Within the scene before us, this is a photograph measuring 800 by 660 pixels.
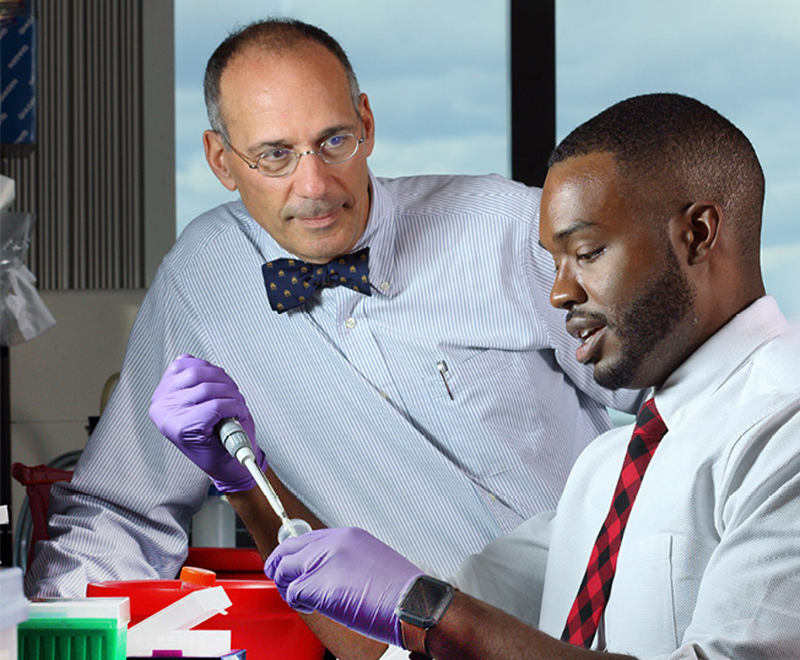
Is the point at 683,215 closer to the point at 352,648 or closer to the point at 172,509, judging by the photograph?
the point at 352,648

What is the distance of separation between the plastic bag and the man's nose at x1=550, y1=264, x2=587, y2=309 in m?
1.60

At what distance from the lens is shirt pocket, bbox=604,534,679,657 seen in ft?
3.46

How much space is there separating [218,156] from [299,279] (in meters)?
0.31

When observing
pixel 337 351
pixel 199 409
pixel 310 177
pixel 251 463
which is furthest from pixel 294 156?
pixel 251 463

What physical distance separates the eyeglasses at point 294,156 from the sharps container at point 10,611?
105 cm

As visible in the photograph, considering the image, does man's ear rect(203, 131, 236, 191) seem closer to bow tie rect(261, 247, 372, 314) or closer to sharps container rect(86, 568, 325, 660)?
bow tie rect(261, 247, 372, 314)

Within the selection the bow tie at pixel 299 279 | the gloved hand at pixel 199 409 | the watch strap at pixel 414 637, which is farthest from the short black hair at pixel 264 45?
the watch strap at pixel 414 637

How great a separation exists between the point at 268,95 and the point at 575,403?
77 centimetres

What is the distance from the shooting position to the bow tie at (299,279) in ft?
5.65

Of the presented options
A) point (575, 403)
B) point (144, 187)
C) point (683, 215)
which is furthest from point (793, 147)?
point (683, 215)

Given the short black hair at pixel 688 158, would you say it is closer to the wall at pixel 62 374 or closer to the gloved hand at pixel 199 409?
the gloved hand at pixel 199 409

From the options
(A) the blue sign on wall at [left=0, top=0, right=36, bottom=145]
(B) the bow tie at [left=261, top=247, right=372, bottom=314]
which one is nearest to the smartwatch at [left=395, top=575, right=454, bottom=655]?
(B) the bow tie at [left=261, top=247, right=372, bottom=314]

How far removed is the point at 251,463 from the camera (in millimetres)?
1130

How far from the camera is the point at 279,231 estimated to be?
5.57ft
